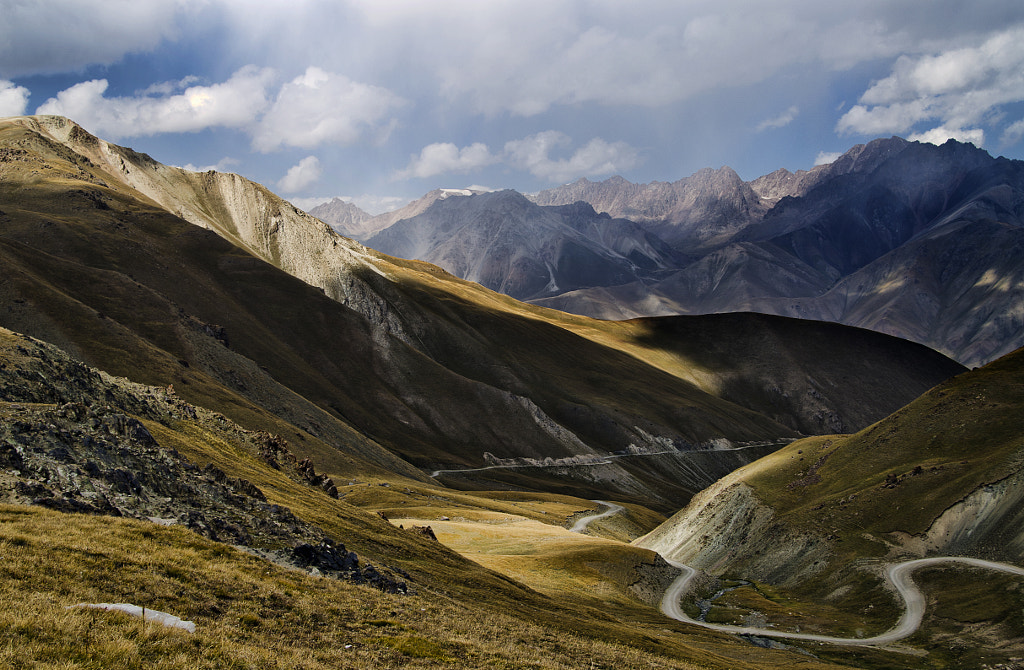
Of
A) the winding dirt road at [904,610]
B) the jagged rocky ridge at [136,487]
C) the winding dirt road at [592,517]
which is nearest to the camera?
the jagged rocky ridge at [136,487]

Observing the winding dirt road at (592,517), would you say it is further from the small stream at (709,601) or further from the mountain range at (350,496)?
the small stream at (709,601)

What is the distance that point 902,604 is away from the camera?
59.1 metres

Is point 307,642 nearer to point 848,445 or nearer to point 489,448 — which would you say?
point 848,445

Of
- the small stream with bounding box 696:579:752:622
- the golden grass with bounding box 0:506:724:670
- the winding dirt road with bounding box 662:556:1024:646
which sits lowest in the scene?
the small stream with bounding box 696:579:752:622

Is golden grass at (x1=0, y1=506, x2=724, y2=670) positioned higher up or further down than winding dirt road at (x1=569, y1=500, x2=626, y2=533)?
higher up

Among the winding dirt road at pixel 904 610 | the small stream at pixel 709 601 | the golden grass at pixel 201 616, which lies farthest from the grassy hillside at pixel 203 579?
the small stream at pixel 709 601

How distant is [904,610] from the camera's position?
58250 millimetres

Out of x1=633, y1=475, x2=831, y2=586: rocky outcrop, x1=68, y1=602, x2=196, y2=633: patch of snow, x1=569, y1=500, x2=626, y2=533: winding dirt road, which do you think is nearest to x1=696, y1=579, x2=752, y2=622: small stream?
x1=633, y1=475, x2=831, y2=586: rocky outcrop

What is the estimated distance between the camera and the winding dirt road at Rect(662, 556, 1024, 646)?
5484cm

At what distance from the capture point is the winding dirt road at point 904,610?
180 ft

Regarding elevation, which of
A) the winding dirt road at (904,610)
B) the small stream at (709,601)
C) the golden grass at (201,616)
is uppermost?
the golden grass at (201,616)

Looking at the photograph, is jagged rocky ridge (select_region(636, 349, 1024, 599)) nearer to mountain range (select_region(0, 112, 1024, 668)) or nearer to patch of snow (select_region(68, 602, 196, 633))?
mountain range (select_region(0, 112, 1024, 668))

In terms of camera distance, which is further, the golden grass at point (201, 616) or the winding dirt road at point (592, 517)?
the winding dirt road at point (592, 517)

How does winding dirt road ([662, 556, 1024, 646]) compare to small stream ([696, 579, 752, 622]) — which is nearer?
winding dirt road ([662, 556, 1024, 646])
